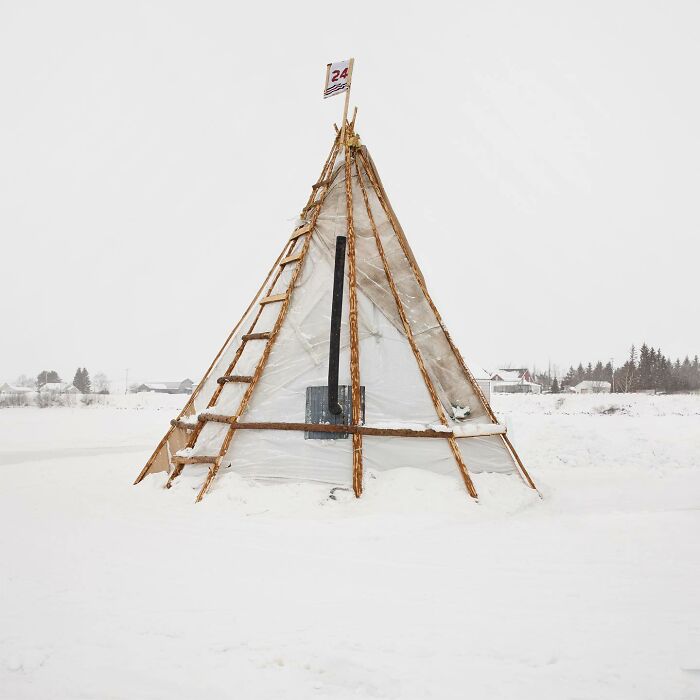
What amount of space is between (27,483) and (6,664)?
6.43 m

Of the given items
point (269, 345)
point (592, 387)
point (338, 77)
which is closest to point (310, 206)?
point (338, 77)

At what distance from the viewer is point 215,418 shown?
22.9 feet

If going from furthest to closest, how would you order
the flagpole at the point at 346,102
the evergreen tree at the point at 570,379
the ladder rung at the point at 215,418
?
the evergreen tree at the point at 570,379
the flagpole at the point at 346,102
the ladder rung at the point at 215,418

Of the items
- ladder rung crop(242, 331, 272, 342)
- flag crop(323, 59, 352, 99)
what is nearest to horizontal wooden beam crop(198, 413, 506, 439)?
ladder rung crop(242, 331, 272, 342)

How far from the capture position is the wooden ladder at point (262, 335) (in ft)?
22.0

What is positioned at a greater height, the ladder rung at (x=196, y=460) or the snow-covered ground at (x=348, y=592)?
the ladder rung at (x=196, y=460)

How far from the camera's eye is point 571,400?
29.8 meters

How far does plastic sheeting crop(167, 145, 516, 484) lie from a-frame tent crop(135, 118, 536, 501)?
2 cm

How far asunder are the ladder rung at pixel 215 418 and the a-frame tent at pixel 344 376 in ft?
0.06

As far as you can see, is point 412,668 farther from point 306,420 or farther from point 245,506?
point 306,420

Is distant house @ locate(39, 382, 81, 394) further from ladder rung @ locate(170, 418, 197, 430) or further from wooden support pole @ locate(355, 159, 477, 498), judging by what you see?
wooden support pole @ locate(355, 159, 477, 498)

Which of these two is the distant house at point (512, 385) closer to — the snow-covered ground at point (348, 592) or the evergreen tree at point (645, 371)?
the evergreen tree at point (645, 371)

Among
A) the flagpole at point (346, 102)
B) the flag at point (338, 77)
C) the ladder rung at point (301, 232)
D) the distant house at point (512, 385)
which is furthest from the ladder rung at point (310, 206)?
the distant house at point (512, 385)

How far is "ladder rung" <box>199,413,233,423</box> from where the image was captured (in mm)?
6798
